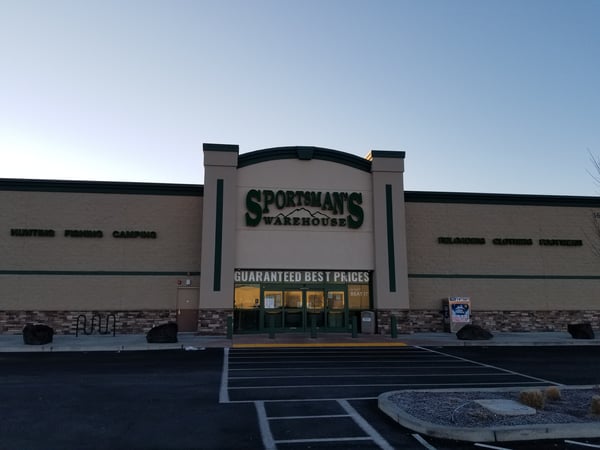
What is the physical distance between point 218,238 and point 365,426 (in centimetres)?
1723

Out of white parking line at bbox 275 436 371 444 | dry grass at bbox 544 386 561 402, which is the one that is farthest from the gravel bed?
white parking line at bbox 275 436 371 444

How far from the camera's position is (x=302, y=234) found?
81.3 feet

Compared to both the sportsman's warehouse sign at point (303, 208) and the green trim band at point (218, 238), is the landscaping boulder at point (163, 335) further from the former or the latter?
the sportsman's warehouse sign at point (303, 208)

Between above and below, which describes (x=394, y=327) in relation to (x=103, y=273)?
below

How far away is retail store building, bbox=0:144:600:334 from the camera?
23359 mm

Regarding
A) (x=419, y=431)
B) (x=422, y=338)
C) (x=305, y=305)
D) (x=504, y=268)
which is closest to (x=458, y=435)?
(x=419, y=431)

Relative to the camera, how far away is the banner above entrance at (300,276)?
80.4 feet

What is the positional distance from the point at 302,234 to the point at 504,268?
12.2m

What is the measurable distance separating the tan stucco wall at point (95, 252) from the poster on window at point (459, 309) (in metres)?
14.2

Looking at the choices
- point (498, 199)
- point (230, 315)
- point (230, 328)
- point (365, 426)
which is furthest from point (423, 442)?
point (498, 199)

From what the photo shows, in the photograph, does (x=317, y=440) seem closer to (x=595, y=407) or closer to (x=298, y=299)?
(x=595, y=407)

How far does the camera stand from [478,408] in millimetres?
8039

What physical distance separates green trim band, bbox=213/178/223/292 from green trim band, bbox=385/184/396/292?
9.18 m

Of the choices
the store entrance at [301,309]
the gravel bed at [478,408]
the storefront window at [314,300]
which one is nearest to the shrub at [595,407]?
the gravel bed at [478,408]
